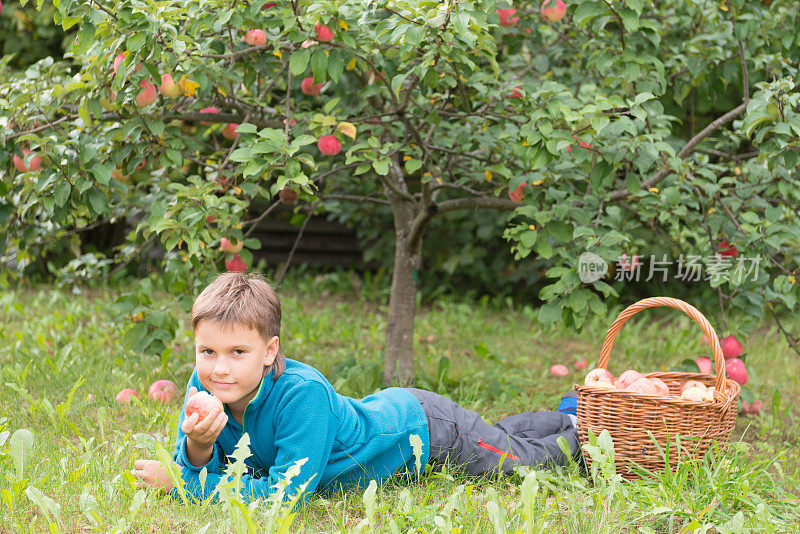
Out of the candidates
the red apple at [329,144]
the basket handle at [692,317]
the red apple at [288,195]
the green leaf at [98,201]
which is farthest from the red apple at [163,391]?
the basket handle at [692,317]

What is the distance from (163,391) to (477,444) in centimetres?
116

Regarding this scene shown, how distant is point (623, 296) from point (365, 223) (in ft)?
6.29

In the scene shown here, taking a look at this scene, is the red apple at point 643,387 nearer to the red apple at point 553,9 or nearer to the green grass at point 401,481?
the green grass at point 401,481

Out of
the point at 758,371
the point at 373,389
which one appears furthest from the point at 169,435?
the point at 758,371

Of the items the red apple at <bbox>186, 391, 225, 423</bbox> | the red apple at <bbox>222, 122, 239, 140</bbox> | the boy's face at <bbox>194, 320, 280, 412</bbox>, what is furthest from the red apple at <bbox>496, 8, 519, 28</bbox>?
the red apple at <bbox>186, 391, 225, 423</bbox>

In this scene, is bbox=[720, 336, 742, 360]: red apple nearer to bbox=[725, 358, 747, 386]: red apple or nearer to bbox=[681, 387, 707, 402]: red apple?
bbox=[725, 358, 747, 386]: red apple

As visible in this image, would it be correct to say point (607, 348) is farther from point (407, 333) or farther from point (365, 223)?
point (365, 223)

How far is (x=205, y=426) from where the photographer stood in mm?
1629

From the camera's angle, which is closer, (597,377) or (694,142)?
(597,377)

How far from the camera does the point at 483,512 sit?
1.68 metres

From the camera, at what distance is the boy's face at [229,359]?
1704 millimetres

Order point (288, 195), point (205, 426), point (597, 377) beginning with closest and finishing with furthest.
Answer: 1. point (205, 426)
2. point (597, 377)
3. point (288, 195)

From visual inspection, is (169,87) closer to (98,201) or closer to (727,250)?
(98,201)

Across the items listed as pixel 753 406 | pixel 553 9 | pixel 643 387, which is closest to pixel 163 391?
pixel 643 387
